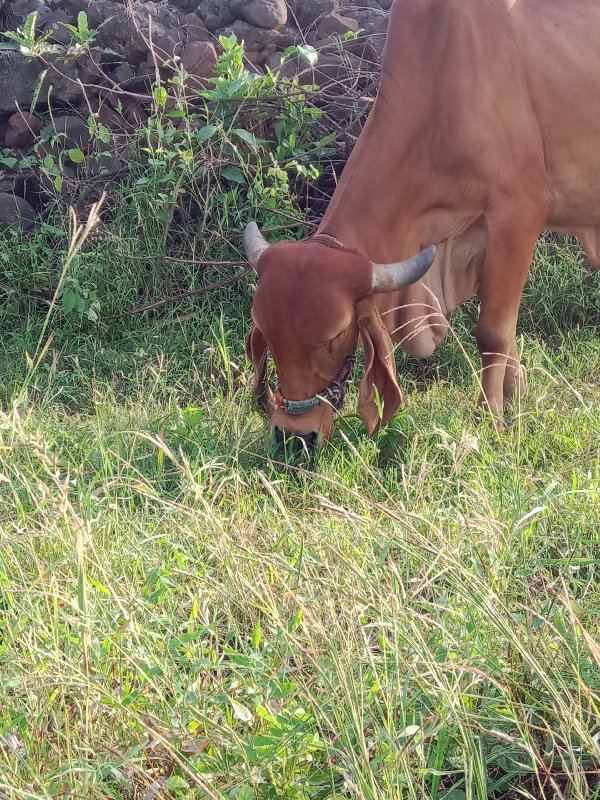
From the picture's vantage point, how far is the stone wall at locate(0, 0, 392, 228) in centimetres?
520

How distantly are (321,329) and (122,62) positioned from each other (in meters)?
3.09

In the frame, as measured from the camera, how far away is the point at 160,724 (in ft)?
4.94

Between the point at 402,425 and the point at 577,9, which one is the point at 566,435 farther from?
the point at 577,9

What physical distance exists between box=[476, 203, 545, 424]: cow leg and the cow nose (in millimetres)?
737

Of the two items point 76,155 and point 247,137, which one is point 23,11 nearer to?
point 76,155

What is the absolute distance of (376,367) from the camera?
3.19 m

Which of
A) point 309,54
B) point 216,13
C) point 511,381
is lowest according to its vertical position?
point 511,381

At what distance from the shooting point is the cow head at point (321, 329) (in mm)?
3049

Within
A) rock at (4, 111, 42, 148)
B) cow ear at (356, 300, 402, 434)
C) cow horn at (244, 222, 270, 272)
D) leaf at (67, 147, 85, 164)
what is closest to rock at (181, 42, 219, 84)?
leaf at (67, 147, 85, 164)

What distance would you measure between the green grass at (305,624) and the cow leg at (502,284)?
1.00 ft

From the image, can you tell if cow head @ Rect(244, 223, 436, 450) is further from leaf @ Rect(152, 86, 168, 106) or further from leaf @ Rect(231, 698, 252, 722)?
leaf @ Rect(152, 86, 168, 106)

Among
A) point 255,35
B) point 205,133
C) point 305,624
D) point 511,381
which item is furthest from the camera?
point 255,35

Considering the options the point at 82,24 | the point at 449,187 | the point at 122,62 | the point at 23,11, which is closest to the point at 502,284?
the point at 449,187

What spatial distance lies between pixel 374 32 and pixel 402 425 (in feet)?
10.7
